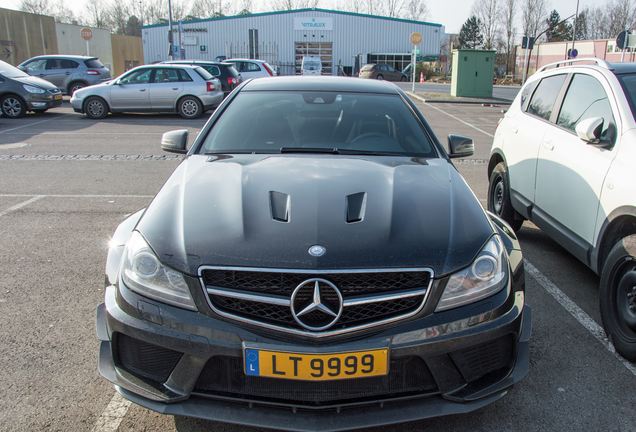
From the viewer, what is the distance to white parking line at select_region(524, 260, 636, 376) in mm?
3387

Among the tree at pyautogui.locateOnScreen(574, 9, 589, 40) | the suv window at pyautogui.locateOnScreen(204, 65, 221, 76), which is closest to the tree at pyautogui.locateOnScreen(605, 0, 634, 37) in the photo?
the tree at pyautogui.locateOnScreen(574, 9, 589, 40)

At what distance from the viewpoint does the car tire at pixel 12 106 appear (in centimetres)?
1617

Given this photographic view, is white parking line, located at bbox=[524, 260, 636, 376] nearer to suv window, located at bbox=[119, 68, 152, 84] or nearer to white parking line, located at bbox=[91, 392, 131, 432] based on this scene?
white parking line, located at bbox=[91, 392, 131, 432]

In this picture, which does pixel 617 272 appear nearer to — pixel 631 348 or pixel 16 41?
pixel 631 348

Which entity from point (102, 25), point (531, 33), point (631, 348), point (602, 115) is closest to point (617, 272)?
point (631, 348)

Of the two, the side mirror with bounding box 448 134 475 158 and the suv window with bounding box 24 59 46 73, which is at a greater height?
the suv window with bounding box 24 59 46 73

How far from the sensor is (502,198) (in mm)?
5766

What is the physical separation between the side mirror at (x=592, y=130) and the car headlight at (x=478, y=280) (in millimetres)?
1777

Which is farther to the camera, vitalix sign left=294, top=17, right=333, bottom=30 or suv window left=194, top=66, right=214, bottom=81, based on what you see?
vitalix sign left=294, top=17, right=333, bottom=30

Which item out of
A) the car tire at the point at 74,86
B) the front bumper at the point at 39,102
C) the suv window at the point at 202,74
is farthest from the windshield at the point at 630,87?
the car tire at the point at 74,86

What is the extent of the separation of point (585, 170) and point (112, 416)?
11.3ft

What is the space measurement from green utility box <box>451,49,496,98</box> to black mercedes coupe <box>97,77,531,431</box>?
82.2 ft

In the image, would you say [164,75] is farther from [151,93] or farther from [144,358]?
[144,358]

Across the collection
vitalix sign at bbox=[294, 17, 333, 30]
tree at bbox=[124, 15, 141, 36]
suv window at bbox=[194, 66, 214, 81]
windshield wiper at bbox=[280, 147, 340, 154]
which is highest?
tree at bbox=[124, 15, 141, 36]
